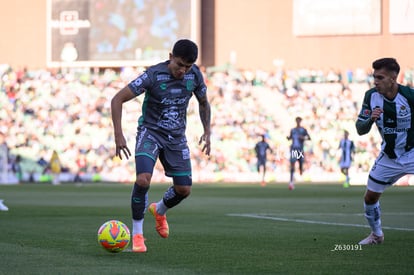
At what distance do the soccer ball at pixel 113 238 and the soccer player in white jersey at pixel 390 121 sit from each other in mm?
2689

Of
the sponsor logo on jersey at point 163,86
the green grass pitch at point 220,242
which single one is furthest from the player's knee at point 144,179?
the sponsor logo on jersey at point 163,86

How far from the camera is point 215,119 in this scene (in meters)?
43.9

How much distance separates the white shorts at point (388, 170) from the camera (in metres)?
10.6

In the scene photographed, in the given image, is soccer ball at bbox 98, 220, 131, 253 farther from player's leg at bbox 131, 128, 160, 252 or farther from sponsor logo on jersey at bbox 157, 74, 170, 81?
sponsor logo on jersey at bbox 157, 74, 170, 81

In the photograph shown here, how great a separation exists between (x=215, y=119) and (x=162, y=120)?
3340 cm

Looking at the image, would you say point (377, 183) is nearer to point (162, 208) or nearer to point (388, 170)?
point (388, 170)

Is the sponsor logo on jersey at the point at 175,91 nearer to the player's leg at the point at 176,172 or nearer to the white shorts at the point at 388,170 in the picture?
the player's leg at the point at 176,172

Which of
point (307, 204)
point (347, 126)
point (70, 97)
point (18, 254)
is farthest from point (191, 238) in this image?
point (70, 97)

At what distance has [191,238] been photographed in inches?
475

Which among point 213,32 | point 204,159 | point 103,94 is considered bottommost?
point 204,159

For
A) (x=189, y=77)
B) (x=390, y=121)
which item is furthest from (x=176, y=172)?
(x=390, y=121)

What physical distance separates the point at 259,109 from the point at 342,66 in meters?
4.08

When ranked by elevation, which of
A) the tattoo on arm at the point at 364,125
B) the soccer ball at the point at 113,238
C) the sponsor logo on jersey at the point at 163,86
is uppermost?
the sponsor logo on jersey at the point at 163,86

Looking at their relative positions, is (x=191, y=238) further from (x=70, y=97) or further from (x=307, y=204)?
(x=70, y=97)
